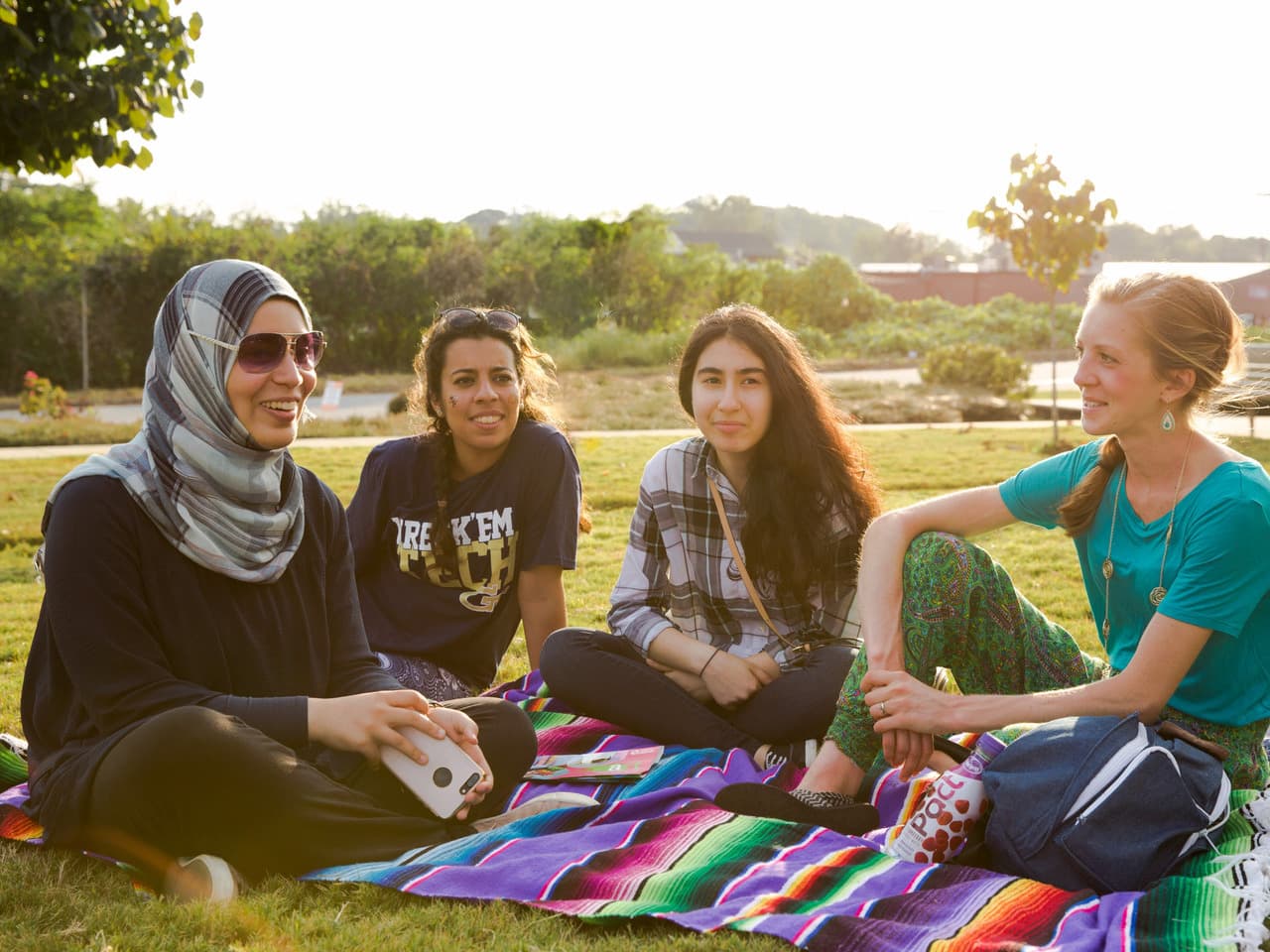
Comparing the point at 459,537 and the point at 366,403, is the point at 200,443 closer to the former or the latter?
the point at 459,537

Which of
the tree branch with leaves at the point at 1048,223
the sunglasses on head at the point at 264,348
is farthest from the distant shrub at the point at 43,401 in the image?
the sunglasses on head at the point at 264,348

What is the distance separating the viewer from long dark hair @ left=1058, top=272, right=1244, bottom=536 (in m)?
2.88

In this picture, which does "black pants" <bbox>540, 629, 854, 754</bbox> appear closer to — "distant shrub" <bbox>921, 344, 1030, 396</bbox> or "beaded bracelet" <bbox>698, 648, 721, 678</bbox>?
"beaded bracelet" <bbox>698, 648, 721, 678</bbox>

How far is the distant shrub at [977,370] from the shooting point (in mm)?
19500

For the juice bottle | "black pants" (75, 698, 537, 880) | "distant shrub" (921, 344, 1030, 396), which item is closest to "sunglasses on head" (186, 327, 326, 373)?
"black pants" (75, 698, 537, 880)

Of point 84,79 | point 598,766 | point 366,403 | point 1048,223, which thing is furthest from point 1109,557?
point 366,403

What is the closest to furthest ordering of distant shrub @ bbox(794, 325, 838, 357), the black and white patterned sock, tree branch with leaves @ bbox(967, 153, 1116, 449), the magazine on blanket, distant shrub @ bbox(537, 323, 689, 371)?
the black and white patterned sock < the magazine on blanket < tree branch with leaves @ bbox(967, 153, 1116, 449) < distant shrub @ bbox(537, 323, 689, 371) < distant shrub @ bbox(794, 325, 838, 357)

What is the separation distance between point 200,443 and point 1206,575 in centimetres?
230

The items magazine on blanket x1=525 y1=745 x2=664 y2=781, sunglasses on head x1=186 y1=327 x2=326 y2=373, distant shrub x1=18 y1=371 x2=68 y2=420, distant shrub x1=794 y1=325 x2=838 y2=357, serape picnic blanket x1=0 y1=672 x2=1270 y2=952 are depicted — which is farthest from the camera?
distant shrub x1=794 y1=325 x2=838 y2=357

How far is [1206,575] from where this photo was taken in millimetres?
2746

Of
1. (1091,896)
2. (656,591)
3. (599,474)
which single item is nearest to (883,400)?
(599,474)

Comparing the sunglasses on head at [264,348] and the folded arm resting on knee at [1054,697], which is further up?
the sunglasses on head at [264,348]

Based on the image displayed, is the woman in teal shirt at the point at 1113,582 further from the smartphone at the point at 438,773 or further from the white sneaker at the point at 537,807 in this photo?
the smartphone at the point at 438,773

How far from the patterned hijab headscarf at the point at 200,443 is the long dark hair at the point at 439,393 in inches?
49.9
